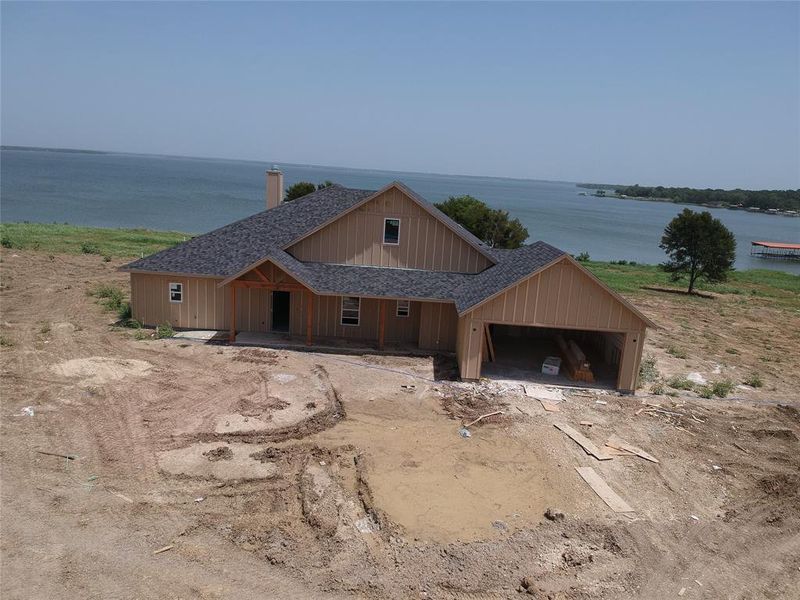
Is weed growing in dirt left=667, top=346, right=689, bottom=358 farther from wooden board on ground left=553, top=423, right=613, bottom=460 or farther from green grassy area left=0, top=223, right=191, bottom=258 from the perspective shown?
green grassy area left=0, top=223, right=191, bottom=258

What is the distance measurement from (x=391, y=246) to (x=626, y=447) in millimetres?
12041

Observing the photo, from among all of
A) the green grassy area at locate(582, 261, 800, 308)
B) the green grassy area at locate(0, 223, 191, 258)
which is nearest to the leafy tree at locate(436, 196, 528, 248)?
the green grassy area at locate(582, 261, 800, 308)

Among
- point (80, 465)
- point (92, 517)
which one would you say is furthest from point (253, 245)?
point (92, 517)

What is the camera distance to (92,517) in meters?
11.1

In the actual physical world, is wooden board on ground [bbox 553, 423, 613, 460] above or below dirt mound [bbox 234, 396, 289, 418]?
below

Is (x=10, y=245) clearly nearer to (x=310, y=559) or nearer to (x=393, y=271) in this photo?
(x=393, y=271)

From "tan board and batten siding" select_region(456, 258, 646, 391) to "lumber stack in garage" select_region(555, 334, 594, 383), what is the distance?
1.42 m

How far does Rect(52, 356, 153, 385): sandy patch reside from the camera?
59.5 ft

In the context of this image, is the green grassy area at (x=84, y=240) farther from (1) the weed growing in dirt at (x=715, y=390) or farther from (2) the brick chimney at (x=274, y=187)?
(1) the weed growing in dirt at (x=715, y=390)

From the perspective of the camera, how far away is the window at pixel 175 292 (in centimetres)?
2414

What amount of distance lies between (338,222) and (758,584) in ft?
58.6

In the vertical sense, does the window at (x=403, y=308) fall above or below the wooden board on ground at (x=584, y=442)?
above

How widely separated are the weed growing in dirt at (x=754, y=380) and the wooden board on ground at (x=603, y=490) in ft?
36.1

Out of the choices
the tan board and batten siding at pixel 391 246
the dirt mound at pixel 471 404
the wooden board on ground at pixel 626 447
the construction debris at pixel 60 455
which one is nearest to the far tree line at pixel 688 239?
the tan board and batten siding at pixel 391 246
